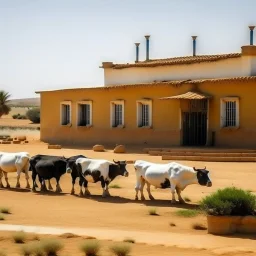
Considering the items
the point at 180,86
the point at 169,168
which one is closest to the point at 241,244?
the point at 169,168

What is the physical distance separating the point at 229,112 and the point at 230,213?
18.7 m

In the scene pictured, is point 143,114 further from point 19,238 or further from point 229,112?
point 19,238

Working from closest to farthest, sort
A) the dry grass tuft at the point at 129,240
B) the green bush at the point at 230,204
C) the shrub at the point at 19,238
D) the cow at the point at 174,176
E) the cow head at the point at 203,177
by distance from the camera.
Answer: the dry grass tuft at the point at 129,240 < the shrub at the point at 19,238 < the green bush at the point at 230,204 < the cow head at the point at 203,177 < the cow at the point at 174,176

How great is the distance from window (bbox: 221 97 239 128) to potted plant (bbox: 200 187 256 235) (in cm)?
1778

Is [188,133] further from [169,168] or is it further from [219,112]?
[169,168]

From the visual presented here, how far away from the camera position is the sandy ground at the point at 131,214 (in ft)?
43.5

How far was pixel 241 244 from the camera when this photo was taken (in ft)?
43.5

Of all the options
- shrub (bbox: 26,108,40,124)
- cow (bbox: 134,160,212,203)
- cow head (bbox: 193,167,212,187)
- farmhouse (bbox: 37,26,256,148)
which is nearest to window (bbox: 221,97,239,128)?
farmhouse (bbox: 37,26,256,148)

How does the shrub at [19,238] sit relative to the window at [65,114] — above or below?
below

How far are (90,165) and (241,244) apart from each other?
8.64 m

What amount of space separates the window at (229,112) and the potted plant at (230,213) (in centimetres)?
1778

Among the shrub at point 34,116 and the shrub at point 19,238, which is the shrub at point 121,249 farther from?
the shrub at point 34,116

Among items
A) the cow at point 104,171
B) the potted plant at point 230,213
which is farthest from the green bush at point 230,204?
the cow at point 104,171

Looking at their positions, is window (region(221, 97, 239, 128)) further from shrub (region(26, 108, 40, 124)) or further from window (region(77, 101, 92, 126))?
shrub (region(26, 108, 40, 124))
